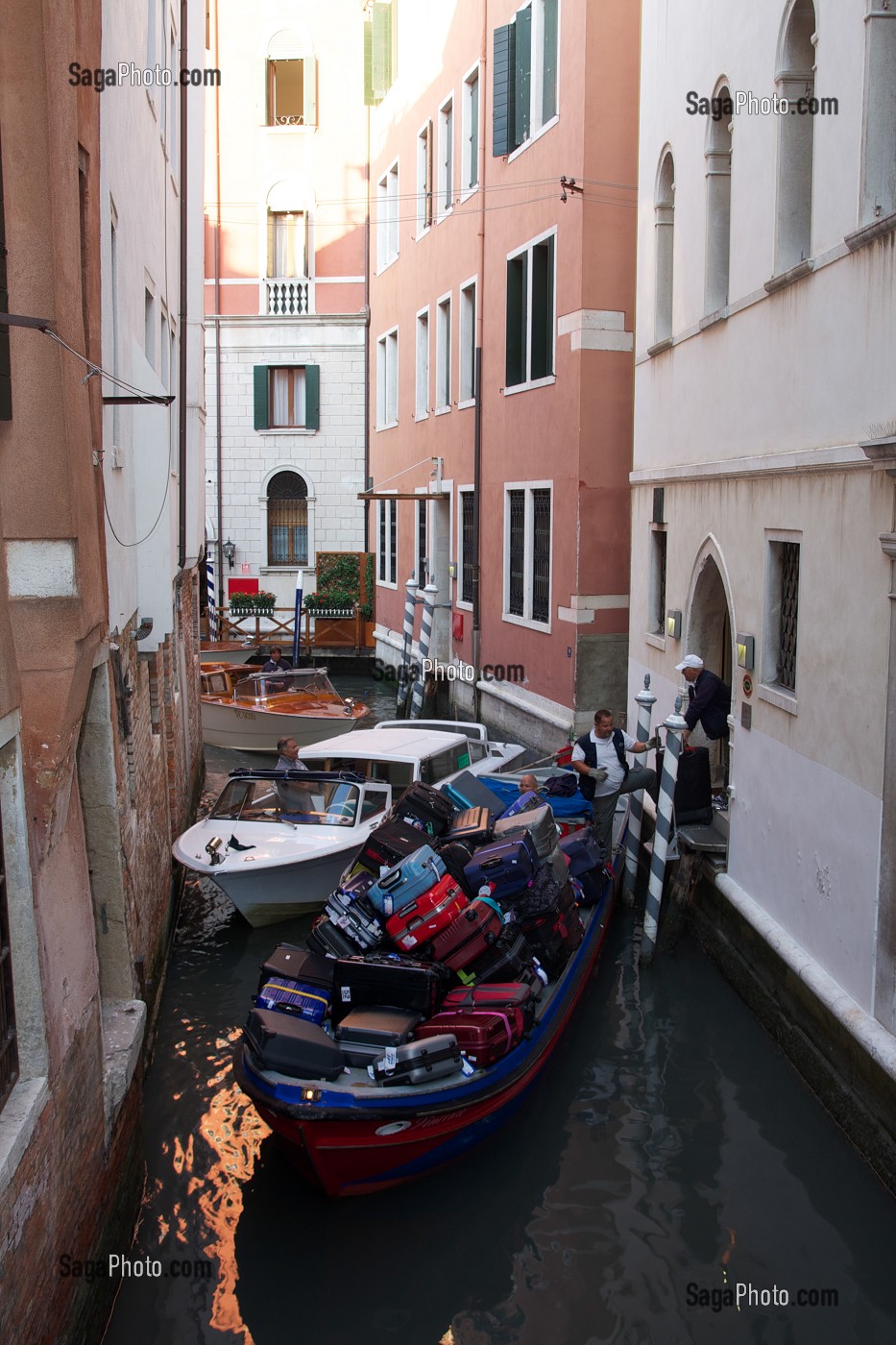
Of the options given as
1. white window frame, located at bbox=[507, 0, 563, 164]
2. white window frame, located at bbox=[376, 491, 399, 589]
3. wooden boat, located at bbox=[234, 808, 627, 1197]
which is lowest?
wooden boat, located at bbox=[234, 808, 627, 1197]

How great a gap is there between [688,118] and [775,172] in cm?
254

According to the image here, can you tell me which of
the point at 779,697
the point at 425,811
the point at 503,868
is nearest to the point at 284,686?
the point at 425,811

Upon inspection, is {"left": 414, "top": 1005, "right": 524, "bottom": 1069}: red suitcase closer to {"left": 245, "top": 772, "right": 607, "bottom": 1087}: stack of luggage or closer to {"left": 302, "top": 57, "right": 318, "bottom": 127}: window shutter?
{"left": 245, "top": 772, "right": 607, "bottom": 1087}: stack of luggage

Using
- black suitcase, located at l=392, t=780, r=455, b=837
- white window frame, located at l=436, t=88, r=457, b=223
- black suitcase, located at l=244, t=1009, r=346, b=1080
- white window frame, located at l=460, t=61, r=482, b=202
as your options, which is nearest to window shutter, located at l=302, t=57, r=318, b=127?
white window frame, located at l=436, t=88, r=457, b=223

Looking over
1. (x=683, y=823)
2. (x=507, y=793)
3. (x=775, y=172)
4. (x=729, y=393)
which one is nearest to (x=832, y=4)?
(x=775, y=172)

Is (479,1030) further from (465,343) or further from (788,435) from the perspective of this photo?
(465,343)

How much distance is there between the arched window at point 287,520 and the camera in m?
28.1

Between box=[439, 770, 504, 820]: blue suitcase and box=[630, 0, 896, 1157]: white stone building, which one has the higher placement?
box=[630, 0, 896, 1157]: white stone building

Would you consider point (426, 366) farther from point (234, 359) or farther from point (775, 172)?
point (775, 172)

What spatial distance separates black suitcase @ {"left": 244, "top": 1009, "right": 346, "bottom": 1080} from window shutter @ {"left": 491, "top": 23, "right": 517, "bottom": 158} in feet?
42.6

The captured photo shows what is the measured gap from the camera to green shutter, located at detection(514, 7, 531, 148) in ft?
50.9

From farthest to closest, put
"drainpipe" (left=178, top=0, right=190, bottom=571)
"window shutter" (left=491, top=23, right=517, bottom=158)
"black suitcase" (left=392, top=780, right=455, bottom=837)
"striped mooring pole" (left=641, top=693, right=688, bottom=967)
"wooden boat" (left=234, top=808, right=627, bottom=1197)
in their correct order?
"window shutter" (left=491, top=23, right=517, bottom=158), "drainpipe" (left=178, top=0, right=190, bottom=571), "striped mooring pole" (left=641, top=693, right=688, bottom=967), "black suitcase" (left=392, top=780, right=455, bottom=837), "wooden boat" (left=234, top=808, right=627, bottom=1197)

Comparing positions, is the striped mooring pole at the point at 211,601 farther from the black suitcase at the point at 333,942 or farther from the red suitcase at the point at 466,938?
the red suitcase at the point at 466,938

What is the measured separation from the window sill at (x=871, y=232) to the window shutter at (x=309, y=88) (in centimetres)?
2265
